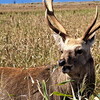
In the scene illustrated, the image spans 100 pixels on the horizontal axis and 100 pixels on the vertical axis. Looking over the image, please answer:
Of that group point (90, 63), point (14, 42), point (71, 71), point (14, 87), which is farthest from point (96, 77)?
point (14, 42)

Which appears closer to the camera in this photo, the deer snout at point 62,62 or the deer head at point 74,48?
the deer snout at point 62,62

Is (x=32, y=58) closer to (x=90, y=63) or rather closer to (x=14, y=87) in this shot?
(x=14, y=87)

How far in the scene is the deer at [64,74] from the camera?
579cm

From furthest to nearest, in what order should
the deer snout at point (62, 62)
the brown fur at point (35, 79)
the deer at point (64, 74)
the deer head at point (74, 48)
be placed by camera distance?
the brown fur at point (35, 79) → the deer at point (64, 74) → the deer head at point (74, 48) → the deer snout at point (62, 62)

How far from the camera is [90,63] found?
6059 mm

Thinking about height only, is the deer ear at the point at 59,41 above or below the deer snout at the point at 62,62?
above

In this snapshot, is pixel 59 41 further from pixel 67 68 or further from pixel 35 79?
pixel 67 68

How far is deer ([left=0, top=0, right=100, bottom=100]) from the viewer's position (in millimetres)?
5793

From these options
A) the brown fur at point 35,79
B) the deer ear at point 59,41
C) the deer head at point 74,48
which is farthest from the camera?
the deer ear at point 59,41

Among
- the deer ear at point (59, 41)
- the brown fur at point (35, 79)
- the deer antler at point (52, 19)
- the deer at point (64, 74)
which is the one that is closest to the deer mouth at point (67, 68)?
the deer at point (64, 74)

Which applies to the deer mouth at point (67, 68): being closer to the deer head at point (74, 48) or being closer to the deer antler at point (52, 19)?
the deer head at point (74, 48)

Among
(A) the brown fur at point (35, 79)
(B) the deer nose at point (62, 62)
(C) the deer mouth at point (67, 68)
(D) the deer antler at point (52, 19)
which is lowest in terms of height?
(A) the brown fur at point (35, 79)

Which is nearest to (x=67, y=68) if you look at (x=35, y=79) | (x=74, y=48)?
(x=74, y=48)

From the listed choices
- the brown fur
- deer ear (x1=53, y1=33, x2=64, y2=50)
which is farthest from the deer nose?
deer ear (x1=53, y1=33, x2=64, y2=50)
